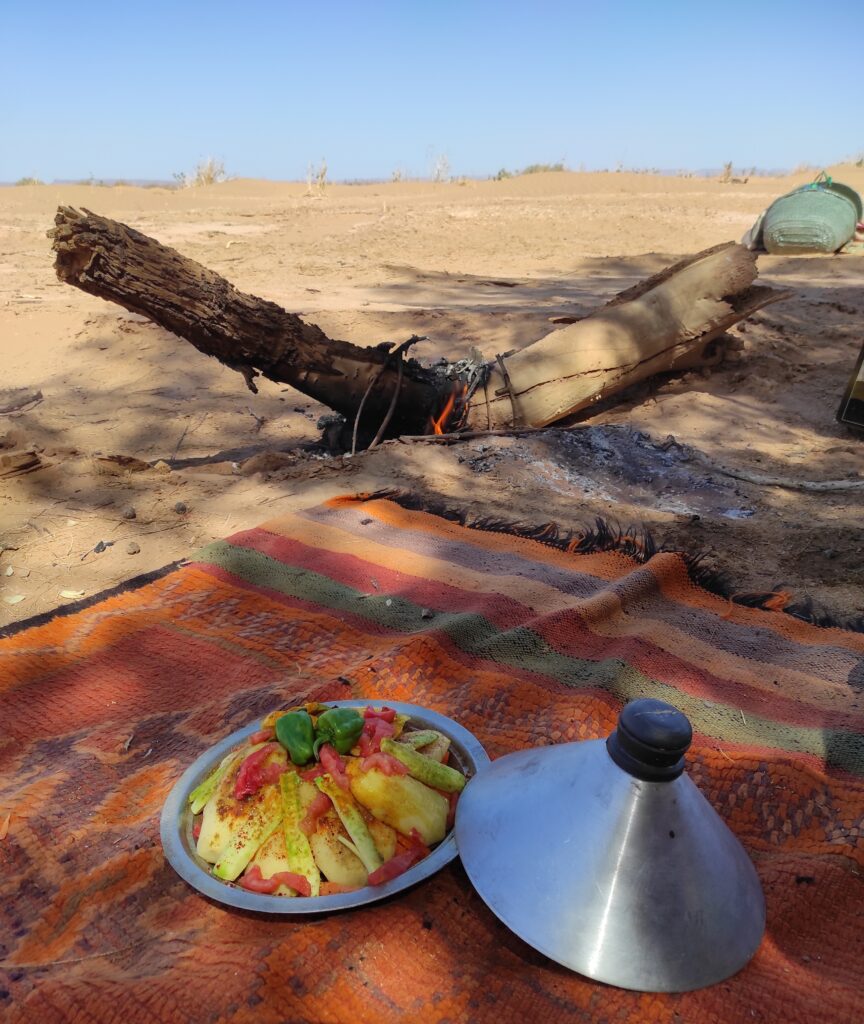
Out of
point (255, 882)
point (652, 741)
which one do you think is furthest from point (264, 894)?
point (652, 741)

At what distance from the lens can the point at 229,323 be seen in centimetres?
373

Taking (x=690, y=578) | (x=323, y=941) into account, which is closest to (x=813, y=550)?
(x=690, y=578)

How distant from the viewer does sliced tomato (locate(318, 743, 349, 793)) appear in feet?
4.91

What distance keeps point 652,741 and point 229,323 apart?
3.19 meters

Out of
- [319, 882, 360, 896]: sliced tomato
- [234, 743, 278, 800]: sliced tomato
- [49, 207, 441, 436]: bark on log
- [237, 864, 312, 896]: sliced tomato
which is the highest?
[49, 207, 441, 436]: bark on log

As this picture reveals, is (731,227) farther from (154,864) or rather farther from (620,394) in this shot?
(154,864)

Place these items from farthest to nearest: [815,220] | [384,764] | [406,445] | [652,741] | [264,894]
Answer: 1. [815,220]
2. [406,445]
3. [384,764]
4. [264,894]
5. [652,741]

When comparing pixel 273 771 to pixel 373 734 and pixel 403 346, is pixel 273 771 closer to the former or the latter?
pixel 373 734

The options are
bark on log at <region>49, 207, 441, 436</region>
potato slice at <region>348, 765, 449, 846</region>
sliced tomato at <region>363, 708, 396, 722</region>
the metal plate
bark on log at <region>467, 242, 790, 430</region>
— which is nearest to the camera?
the metal plate

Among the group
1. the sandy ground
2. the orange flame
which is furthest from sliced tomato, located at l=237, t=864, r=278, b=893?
the orange flame

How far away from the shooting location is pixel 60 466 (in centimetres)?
381

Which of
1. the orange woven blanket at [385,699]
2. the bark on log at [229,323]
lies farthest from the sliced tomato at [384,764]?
the bark on log at [229,323]

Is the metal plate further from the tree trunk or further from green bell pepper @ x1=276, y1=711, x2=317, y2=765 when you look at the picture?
the tree trunk

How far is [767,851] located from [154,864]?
131cm
